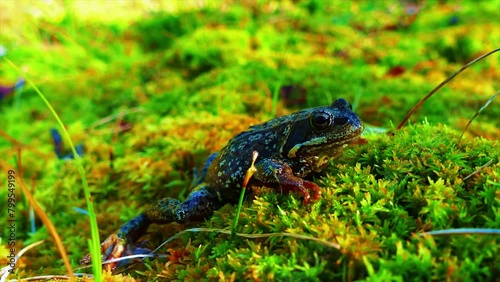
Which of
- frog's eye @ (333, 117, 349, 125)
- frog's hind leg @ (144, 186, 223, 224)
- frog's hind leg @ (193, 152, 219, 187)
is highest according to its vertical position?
frog's eye @ (333, 117, 349, 125)

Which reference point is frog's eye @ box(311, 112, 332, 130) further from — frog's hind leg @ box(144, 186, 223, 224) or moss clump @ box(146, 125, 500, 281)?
frog's hind leg @ box(144, 186, 223, 224)

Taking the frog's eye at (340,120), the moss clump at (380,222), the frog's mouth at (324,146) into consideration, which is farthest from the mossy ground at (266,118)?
the frog's eye at (340,120)

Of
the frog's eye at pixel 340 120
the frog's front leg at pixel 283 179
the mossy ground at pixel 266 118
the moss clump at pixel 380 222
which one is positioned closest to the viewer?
the moss clump at pixel 380 222

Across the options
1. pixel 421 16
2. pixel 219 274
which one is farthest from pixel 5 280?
pixel 421 16

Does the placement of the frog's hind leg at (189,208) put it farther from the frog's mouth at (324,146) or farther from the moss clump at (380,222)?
the frog's mouth at (324,146)

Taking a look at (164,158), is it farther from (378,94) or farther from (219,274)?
(378,94)

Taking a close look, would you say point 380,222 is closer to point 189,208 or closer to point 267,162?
point 267,162

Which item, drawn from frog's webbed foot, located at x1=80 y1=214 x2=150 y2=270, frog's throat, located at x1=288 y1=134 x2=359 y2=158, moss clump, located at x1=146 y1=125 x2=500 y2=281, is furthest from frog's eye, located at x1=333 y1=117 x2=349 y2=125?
frog's webbed foot, located at x1=80 y1=214 x2=150 y2=270

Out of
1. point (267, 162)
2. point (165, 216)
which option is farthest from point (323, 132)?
point (165, 216)
